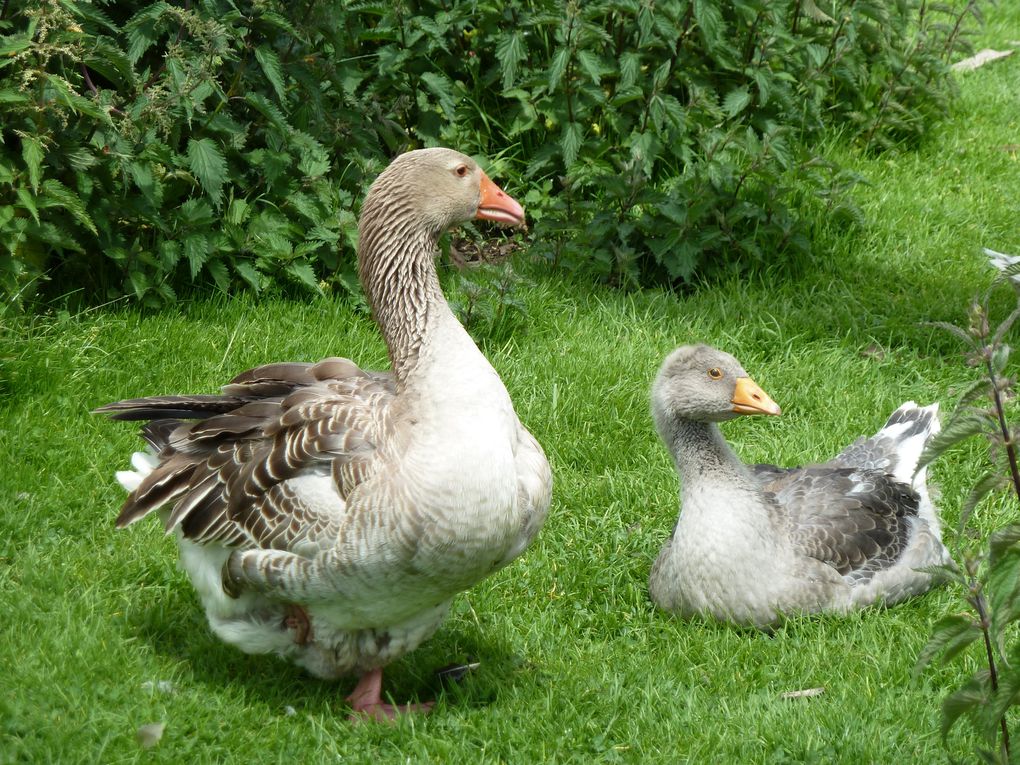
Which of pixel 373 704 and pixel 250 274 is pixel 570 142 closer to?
pixel 250 274

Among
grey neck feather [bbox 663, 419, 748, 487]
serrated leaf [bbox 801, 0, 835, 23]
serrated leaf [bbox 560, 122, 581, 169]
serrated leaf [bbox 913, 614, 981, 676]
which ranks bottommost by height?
grey neck feather [bbox 663, 419, 748, 487]

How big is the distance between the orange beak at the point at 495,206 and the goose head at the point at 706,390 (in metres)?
1.14

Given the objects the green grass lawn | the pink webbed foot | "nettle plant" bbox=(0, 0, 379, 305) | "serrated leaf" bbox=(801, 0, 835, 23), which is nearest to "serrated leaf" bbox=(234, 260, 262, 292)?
"nettle plant" bbox=(0, 0, 379, 305)

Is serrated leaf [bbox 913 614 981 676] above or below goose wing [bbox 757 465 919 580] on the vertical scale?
above

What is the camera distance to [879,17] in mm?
8086

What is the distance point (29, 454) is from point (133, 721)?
6.21 ft

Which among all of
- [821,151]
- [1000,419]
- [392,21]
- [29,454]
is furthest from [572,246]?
[1000,419]

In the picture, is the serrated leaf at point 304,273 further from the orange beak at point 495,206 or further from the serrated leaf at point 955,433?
the serrated leaf at point 955,433

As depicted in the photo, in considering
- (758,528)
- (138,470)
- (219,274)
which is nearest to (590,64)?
(219,274)

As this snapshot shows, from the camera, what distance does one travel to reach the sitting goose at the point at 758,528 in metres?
5.12

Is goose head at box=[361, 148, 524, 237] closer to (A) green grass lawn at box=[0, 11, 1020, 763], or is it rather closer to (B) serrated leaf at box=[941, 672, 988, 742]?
(A) green grass lawn at box=[0, 11, 1020, 763]

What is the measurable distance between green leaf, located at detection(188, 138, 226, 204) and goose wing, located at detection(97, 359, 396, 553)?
185 centimetres

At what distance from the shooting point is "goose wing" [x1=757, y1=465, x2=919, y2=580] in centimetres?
534

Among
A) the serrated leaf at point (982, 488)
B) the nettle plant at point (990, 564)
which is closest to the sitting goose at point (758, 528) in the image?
the nettle plant at point (990, 564)
